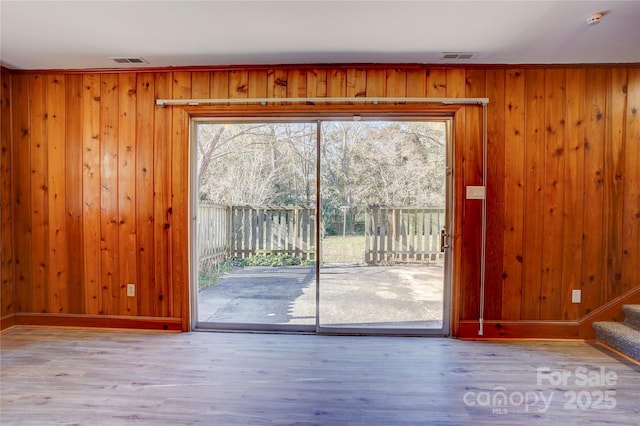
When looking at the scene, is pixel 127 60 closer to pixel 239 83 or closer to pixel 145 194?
pixel 239 83

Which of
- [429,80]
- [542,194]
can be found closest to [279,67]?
[429,80]

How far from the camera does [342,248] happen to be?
3217mm

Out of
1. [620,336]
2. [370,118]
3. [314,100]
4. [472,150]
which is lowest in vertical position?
[620,336]

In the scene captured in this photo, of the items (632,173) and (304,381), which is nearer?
(304,381)

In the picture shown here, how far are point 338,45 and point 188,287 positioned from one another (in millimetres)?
2535

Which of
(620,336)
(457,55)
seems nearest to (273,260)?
(457,55)

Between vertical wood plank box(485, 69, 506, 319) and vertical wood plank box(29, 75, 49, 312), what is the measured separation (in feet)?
13.8

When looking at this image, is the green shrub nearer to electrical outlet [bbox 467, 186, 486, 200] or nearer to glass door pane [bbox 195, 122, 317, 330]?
glass door pane [bbox 195, 122, 317, 330]

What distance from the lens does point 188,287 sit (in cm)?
315

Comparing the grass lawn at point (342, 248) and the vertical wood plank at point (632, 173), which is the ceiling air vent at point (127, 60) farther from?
the vertical wood plank at point (632, 173)

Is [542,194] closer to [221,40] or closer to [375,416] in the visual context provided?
[375,416]

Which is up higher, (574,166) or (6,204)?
(574,166)

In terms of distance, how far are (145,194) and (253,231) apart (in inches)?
42.6

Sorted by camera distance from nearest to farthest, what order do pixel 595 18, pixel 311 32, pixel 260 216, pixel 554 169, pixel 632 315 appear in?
pixel 595 18, pixel 311 32, pixel 632 315, pixel 554 169, pixel 260 216
